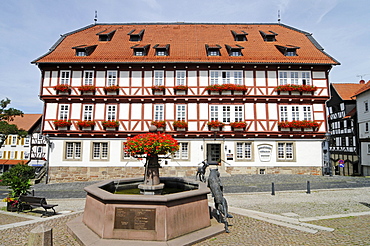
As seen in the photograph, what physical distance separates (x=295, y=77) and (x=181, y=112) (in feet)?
34.4

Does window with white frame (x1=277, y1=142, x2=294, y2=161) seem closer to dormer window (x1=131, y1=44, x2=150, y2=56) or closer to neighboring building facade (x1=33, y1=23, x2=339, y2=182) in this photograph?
neighboring building facade (x1=33, y1=23, x2=339, y2=182)

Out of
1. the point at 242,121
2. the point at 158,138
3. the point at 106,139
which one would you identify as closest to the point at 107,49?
the point at 106,139

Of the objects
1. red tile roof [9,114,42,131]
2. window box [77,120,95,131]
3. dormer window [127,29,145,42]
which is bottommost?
A: window box [77,120,95,131]

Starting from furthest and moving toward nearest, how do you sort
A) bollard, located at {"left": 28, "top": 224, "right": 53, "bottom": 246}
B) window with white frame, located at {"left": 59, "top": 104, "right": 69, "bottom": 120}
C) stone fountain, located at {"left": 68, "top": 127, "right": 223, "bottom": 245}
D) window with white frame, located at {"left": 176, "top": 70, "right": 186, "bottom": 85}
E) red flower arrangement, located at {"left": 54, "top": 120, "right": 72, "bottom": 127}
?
window with white frame, located at {"left": 176, "top": 70, "right": 186, "bottom": 85}, window with white frame, located at {"left": 59, "top": 104, "right": 69, "bottom": 120}, red flower arrangement, located at {"left": 54, "top": 120, "right": 72, "bottom": 127}, stone fountain, located at {"left": 68, "top": 127, "right": 223, "bottom": 245}, bollard, located at {"left": 28, "top": 224, "right": 53, "bottom": 246}

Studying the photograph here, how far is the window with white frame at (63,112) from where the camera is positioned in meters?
21.5

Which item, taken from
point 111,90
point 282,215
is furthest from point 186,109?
point 282,215

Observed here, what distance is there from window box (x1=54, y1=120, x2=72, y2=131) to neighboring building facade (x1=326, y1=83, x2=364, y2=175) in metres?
33.2

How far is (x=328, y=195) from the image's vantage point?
13.1 m

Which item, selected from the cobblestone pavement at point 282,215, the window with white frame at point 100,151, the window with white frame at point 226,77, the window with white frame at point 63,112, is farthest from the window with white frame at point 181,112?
the window with white frame at point 63,112

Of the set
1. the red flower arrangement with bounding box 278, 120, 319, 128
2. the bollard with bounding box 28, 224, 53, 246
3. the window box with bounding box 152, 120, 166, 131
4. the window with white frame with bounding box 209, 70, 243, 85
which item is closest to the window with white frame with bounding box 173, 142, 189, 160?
the window box with bounding box 152, 120, 166, 131

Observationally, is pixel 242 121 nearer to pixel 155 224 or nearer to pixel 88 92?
pixel 88 92

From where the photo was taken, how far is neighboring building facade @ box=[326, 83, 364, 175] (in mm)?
33844

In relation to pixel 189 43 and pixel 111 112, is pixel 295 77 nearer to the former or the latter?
pixel 189 43

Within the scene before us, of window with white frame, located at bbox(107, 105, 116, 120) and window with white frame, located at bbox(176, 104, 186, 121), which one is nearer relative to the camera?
window with white frame, located at bbox(176, 104, 186, 121)
